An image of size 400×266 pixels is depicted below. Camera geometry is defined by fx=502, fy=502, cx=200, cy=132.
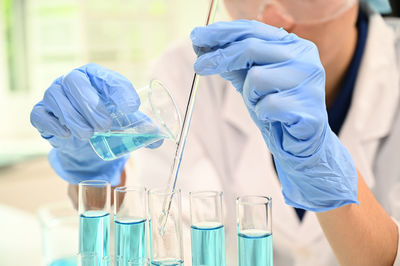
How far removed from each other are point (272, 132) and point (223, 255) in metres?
0.30

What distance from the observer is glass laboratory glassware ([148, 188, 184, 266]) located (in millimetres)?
1008

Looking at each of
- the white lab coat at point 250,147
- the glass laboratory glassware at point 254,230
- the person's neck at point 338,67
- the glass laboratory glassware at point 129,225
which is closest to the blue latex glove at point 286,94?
the glass laboratory glassware at point 254,230

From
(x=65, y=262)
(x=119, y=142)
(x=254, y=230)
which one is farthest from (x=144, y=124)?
(x=65, y=262)

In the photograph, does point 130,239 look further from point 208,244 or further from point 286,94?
point 286,94

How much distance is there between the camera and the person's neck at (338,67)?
1.98 meters

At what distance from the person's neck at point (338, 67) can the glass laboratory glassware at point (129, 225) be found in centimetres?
114

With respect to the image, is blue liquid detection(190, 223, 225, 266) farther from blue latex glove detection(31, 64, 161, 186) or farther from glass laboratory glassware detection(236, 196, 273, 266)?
blue latex glove detection(31, 64, 161, 186)

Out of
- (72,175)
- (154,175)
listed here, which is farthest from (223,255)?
(154,175)

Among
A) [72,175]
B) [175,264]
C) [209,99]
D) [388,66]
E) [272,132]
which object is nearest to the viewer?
[175,264]

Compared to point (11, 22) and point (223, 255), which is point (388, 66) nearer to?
point (223, 255)

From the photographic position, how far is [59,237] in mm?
1636

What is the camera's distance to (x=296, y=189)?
3.99 ft

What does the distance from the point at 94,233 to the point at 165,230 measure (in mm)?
180

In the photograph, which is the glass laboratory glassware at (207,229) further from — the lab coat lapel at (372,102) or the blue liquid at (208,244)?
the lab coat lapel at (372,102)
